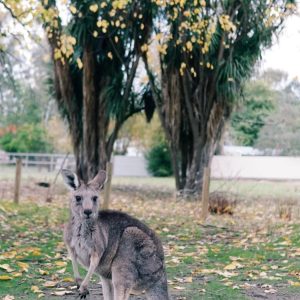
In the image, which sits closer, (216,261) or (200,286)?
(200,286)

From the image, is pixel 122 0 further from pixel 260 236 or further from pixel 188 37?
pixel 188 37

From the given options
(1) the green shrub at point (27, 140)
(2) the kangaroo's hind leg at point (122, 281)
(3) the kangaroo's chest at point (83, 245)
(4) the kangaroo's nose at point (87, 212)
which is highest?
(1) the green shrub at point (27, 140)

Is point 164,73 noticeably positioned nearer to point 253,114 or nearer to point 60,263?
point 60,263

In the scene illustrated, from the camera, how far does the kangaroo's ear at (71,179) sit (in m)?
4.96

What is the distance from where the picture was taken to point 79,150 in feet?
65.5

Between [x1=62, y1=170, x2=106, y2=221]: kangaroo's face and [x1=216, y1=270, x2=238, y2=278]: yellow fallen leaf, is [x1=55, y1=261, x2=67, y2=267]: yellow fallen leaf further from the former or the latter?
[x1=62, y1=170, x2=106, y2=221]: kangaroo's face

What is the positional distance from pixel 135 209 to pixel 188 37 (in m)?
4.65

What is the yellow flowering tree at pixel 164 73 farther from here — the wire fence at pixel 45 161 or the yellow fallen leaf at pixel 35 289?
the wire fence at pixel 45 161

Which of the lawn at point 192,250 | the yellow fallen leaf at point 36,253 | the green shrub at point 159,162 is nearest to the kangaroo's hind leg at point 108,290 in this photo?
the lawn at point 192,250

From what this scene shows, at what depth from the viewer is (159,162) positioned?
3647 centimetres

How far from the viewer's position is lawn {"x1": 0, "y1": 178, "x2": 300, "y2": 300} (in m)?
6.73

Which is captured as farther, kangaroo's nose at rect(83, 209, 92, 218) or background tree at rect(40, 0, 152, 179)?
background tree at rect(40, 0, 152, 179)

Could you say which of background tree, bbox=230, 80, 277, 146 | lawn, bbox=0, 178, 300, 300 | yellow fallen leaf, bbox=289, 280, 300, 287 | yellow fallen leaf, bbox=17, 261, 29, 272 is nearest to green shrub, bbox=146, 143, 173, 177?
background tree, bbox=230, 80, 277, 146

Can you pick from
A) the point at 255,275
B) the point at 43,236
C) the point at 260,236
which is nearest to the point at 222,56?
the point at 260,236
